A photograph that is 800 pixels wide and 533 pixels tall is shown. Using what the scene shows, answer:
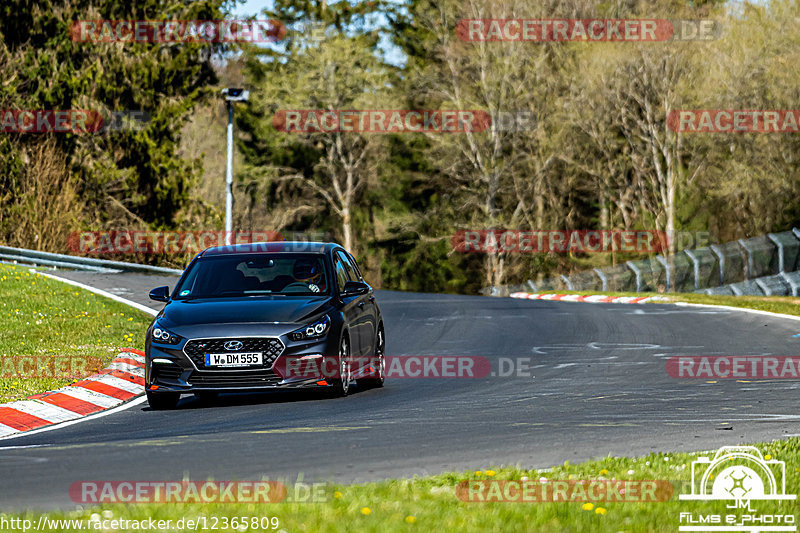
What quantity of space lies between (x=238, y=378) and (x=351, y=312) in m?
1.79

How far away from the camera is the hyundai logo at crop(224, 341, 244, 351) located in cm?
1215

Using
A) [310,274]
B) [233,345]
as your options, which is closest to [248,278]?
[310,274]

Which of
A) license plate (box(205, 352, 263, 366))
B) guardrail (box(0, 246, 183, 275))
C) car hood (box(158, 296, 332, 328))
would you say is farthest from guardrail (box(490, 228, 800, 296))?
license plate (box(205, 352, 263, 366))

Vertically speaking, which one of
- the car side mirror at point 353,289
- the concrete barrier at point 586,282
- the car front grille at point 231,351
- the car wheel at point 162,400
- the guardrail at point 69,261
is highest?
the car side mirror at point 353,289

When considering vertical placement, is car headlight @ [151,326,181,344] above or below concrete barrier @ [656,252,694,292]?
above

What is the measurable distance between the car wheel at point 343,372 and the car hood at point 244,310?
0.48 m

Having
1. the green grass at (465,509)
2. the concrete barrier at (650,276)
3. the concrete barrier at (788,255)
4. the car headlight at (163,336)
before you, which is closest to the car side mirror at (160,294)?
the car headlight at (163,336)

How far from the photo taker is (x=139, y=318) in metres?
21.2

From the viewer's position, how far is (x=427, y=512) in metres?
6.61

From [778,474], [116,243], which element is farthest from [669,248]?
[778,474]

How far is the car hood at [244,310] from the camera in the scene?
12.4 metres

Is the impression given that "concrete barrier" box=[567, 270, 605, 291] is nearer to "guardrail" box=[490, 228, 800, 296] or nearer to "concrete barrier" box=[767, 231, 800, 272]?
"guardrail" box=[490, 228, 800, 296]

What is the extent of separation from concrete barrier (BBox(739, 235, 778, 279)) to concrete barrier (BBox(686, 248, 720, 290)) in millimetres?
1272

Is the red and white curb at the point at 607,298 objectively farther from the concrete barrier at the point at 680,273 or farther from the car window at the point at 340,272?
the car window at the point at 340,272
